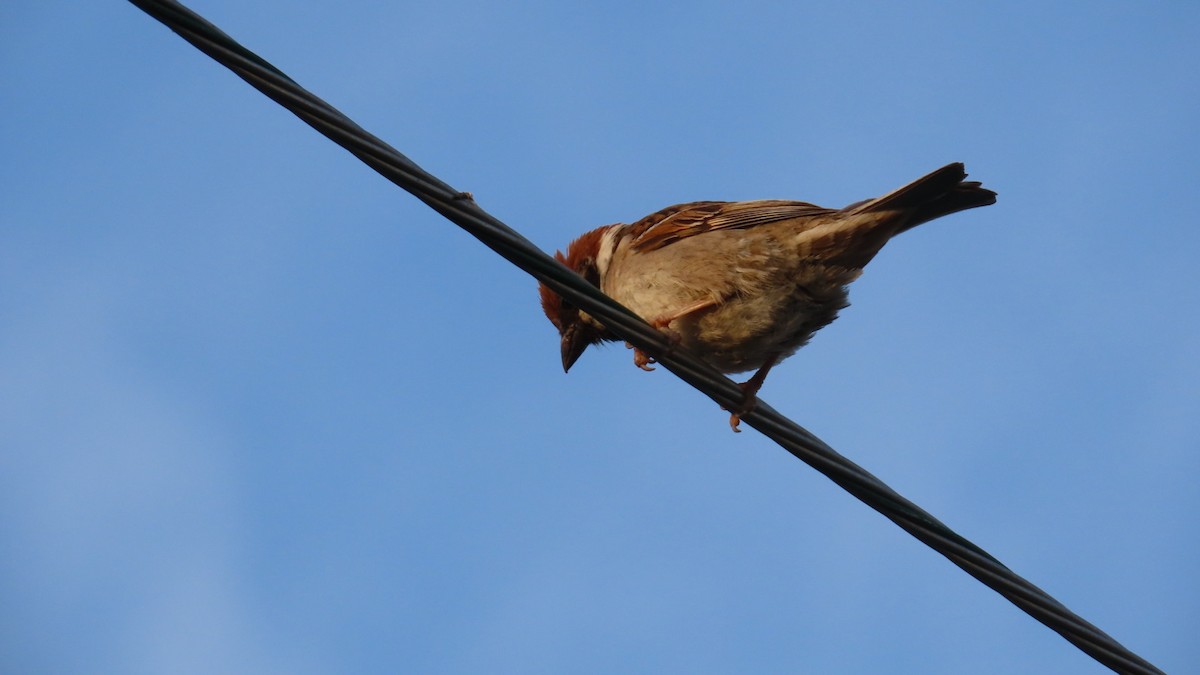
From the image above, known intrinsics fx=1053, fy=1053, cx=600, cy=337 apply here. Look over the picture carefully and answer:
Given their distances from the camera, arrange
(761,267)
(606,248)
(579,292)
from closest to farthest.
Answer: (579,292)
(761,267)
(606,248)

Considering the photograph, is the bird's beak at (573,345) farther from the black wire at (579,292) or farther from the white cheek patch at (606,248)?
the black wire at (579,292)

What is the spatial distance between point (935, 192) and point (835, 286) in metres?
0.72

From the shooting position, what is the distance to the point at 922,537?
3646 mm

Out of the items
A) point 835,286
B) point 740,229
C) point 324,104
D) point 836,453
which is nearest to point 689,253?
point 740,229

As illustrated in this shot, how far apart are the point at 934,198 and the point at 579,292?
89.7 inches

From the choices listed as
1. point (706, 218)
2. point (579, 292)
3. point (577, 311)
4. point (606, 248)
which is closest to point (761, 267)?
point (706, 218)

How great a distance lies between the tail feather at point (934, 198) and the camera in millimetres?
4973

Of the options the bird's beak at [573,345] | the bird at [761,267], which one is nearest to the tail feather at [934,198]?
the bird at [761,267]

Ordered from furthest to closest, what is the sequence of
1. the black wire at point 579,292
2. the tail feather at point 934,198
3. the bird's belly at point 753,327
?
the bird's belly at point 753,327 → the tail feather at point 934,198 → the black wire at point 579,292

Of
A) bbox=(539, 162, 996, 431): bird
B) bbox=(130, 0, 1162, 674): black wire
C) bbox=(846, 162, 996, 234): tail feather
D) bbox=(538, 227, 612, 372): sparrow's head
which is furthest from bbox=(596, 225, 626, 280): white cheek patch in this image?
bbox=(130, 0, 1162, 674): black wire

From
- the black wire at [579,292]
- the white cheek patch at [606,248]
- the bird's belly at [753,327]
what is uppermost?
the white cheek patch at [606,248]

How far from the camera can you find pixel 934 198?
5.14 metres

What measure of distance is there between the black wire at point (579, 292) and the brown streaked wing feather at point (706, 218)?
1756 millimetres

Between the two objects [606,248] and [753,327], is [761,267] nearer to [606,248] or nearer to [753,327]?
[753,327]
